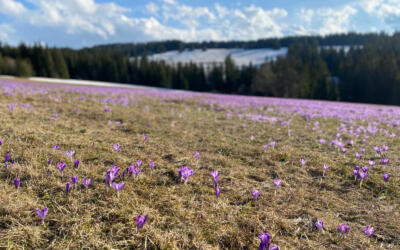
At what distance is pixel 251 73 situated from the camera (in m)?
70.2

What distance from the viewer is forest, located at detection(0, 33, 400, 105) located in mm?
49812

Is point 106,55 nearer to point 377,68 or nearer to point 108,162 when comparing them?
point 377,68

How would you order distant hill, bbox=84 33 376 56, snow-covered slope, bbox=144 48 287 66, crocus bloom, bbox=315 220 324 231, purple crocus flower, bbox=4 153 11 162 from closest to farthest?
crocus bloom, bbox=315 220 324 231
purple crocus flower, bbox=4 153 11 162
snow-covered slope, bbox=144 48 287 66
distant hill, bbox=84 33 376 56

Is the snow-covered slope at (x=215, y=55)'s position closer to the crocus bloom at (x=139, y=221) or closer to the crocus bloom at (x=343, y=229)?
the crocus bloom at (x=343, y=229)

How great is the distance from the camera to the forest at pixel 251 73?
4981 centimetres

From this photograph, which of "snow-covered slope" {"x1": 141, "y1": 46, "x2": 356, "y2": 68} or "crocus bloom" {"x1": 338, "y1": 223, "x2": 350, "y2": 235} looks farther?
"snow-covered slope" {"x1": 141, "y1": 46, "x2": 356, "y2": 68}

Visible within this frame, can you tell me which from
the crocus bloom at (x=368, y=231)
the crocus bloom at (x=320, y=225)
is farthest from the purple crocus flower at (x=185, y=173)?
the crocus bloom at (x=368, y=231)

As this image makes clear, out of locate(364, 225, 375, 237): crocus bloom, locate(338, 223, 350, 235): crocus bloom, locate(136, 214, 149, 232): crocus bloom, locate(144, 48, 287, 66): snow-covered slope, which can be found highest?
locate(144, 48, 287, 66): snow-covered slope

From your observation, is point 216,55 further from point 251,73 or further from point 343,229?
point 343,229

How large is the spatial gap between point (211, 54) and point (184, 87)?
351 feet

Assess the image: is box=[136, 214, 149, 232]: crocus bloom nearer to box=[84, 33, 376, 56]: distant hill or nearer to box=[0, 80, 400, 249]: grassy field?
box=[0, 80, 400, 249]: grassy field

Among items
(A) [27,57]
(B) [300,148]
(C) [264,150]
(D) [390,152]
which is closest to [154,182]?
(C) [264,150]

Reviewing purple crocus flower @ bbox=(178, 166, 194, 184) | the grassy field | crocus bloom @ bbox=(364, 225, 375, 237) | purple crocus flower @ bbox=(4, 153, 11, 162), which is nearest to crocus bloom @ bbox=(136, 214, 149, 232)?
the grassy field

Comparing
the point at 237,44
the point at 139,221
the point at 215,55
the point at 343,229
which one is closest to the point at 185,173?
the point at 139,221
